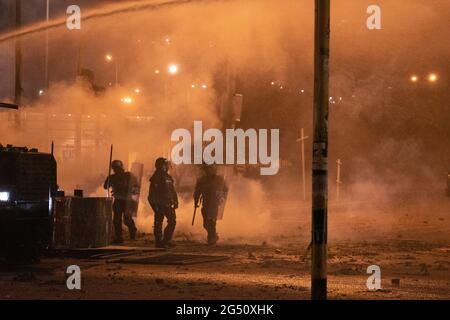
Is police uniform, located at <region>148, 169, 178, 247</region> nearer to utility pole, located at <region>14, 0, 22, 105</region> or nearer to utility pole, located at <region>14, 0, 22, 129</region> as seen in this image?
utility pole, located at <region>14, 0, 22, 129</region>

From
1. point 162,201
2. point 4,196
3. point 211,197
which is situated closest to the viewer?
point 4,196

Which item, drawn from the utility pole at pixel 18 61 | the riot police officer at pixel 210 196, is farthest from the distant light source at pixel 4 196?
the utility pole at pixel 18 61

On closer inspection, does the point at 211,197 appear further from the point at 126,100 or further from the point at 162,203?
the point at 126,100

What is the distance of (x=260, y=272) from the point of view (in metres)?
10.0

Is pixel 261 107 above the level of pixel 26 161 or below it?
above

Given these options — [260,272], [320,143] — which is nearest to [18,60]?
[260,272]

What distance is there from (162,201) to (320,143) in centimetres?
677

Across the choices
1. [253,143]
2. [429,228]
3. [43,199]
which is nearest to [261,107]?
[253,143]

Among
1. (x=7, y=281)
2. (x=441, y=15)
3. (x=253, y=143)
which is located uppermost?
(x=441, y=15)

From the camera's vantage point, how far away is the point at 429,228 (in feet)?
55.4

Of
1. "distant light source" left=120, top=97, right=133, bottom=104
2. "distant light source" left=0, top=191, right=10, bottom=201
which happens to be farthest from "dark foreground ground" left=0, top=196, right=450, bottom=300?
"distant light source" left=120, top=97, right=133, bottom=104
